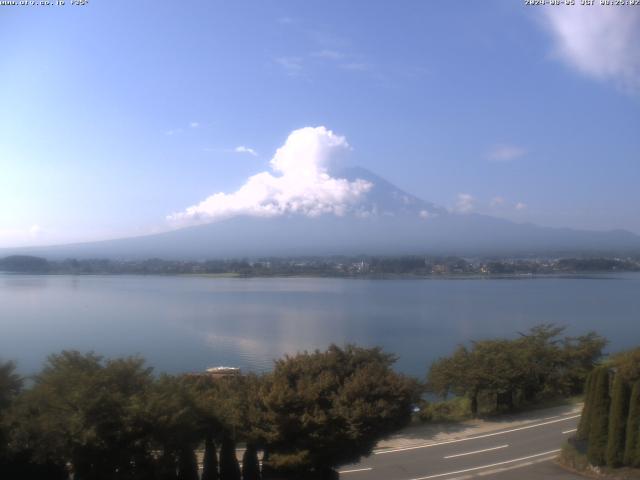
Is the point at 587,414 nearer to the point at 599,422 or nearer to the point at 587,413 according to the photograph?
the point at 587,413

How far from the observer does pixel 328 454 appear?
5.68 meters

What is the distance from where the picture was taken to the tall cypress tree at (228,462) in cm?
565

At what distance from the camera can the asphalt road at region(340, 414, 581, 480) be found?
6.89 metres

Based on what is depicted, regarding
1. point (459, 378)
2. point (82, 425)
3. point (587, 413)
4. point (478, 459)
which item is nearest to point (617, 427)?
point (587, 413)

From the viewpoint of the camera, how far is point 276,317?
→ 28297 mm

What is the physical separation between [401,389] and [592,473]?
2.50 meters

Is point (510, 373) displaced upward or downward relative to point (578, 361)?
upward

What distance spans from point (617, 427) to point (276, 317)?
74.1ft

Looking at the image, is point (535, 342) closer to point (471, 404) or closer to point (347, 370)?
point (471, 404)

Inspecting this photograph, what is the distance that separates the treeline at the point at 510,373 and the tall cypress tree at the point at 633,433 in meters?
4.10

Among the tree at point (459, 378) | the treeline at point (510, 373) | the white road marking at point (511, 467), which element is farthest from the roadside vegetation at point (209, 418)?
the tree at point (459, 378)

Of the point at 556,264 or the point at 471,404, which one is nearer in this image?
the point at 471,404

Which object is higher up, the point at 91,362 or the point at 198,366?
the point at 91,362

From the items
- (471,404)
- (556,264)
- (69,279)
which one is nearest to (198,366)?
(471,404)
